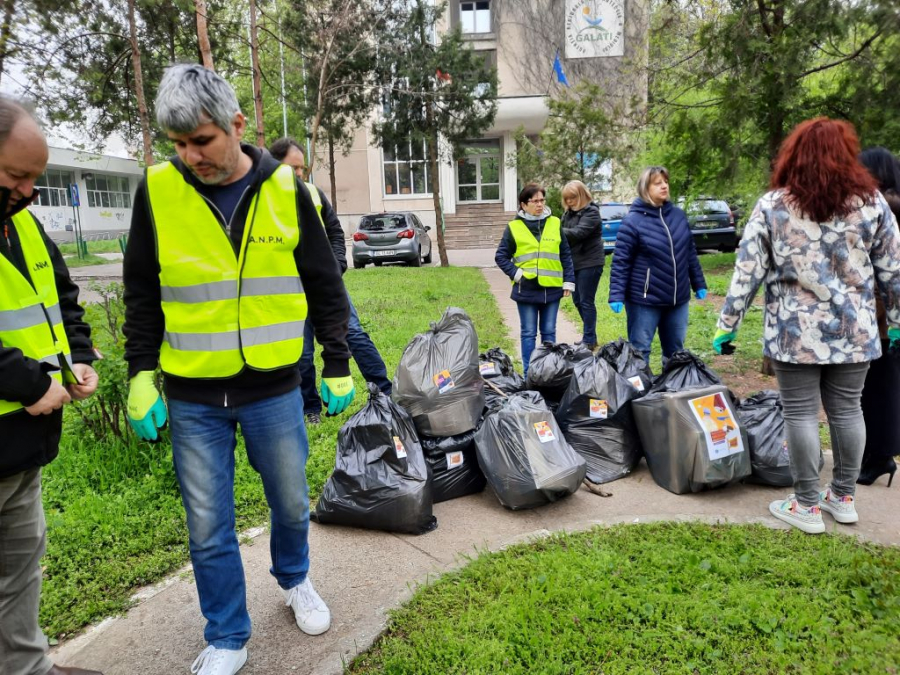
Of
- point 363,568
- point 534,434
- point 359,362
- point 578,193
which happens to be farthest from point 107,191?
point 363,568

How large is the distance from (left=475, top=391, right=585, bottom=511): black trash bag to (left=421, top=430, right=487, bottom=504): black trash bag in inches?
5.7

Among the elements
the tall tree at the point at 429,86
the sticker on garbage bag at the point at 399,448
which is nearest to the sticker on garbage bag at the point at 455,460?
the sticker on garbage bag at the point at 399,448

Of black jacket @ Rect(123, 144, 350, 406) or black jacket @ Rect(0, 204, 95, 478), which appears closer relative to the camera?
black jacket @ Rect(0, 204, 95, 478)

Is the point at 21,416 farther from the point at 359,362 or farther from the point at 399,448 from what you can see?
the point at 359,362

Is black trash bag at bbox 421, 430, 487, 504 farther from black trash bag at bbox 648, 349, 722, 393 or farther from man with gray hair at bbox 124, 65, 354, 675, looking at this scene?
man with gray hair at bbox 124, 65, 354, 675

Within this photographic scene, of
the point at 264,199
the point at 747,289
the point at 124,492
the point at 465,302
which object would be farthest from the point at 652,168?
the point at 465,302

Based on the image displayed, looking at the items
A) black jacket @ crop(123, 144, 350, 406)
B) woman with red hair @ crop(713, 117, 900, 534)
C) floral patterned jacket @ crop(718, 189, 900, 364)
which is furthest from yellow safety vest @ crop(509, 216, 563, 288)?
black jacket @ crop(123, 144, 350, 406)

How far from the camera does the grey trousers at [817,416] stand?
3016mm

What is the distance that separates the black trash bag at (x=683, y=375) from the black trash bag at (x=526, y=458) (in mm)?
729

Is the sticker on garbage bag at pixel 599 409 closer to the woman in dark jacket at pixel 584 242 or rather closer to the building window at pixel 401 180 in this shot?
the woman in dark jacket at pixel 584 242

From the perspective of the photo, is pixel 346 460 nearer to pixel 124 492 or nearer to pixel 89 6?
pixel 124 492

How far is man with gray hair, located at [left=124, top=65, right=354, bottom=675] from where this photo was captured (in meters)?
2.04

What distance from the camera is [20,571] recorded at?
6.47 feet

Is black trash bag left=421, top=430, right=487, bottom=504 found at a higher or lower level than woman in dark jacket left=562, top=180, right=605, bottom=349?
lower
